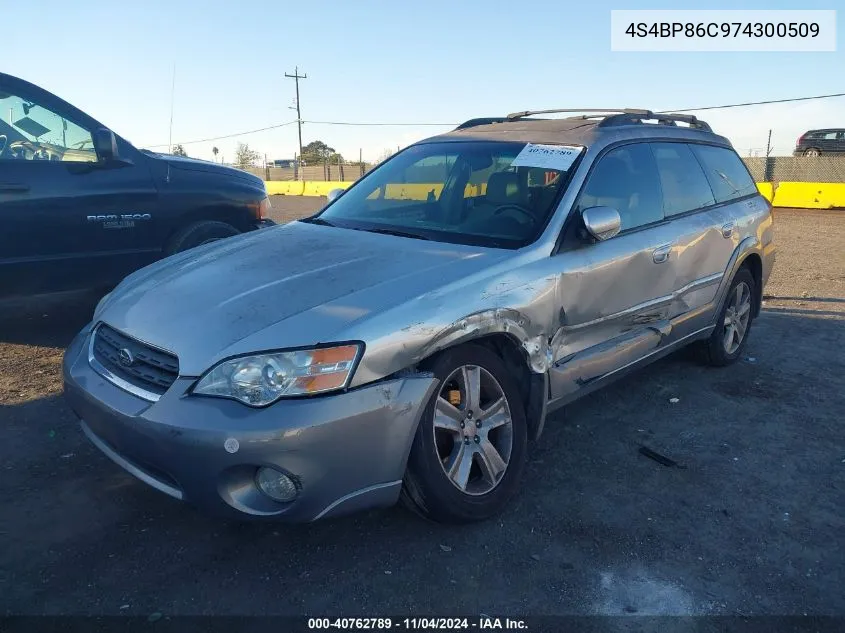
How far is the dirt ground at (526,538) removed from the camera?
242 centimetres

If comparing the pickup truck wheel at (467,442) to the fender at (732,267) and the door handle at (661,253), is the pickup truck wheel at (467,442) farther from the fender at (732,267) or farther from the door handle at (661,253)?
the fender at (732,267)

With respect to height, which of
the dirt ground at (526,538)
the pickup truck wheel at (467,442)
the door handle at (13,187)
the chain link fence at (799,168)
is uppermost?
the chain link fence at (799,168)

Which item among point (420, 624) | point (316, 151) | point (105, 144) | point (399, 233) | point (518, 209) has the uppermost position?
point (316, 151)

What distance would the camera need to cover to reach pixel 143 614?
231 cm

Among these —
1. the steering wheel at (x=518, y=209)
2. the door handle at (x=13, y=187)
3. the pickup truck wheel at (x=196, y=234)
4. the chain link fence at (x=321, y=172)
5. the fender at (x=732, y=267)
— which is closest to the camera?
the steering wheel at (x=518, y=209)

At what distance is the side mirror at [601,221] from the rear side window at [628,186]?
0.18m

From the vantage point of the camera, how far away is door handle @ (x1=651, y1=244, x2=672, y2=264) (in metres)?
3.79

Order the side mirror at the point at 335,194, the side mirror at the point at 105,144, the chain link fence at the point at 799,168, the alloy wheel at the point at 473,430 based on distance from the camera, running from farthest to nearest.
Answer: the chain link fence at the point at 799,168 < the side mirror at the point at 105,144 < the side mirror at the point at 335,194 < the alloy wheel at the point at 473,430

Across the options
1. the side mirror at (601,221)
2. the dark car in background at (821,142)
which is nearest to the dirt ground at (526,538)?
the side mirror at (601,221)

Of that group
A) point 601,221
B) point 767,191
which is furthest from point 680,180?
point 767,191

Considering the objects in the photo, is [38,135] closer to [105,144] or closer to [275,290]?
[105,144]

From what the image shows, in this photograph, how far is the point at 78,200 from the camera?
5.11 m

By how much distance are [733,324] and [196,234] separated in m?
4.36

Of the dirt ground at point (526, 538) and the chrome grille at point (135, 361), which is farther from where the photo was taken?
the chrome grille at point (135, 361)
